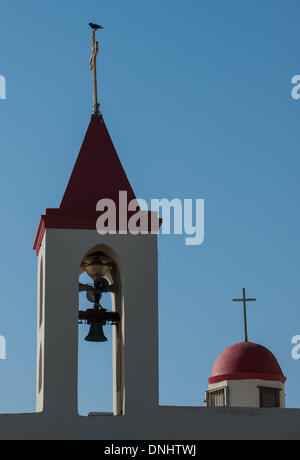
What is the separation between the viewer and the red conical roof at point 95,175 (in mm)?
17109

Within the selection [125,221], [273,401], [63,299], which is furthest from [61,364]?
[273,401]

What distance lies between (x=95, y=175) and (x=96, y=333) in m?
2.52

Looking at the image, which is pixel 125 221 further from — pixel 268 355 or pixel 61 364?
pixel 268 355

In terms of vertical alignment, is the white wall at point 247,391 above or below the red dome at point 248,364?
below

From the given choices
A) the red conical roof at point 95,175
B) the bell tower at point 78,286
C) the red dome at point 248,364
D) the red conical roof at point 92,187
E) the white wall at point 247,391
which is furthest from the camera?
the red dome at point 248,364

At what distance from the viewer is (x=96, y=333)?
17484mm

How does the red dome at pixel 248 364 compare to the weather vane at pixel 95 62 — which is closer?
the weather vane at pixel 95 62


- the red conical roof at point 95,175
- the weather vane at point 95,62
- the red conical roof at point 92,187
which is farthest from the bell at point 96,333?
the weather vane at point 95,62

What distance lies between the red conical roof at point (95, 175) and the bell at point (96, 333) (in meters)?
1.89

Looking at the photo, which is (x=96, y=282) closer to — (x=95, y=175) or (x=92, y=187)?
(x=92, y=187)

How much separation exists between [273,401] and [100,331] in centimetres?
458

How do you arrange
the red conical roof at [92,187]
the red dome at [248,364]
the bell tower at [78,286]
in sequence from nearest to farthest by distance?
the bell tower at [78,286] → the red conical roof at [92,187] → the red dome at [248,364]

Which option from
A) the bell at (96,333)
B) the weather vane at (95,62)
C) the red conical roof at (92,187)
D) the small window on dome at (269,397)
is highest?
A: the weather vane at (95,62)

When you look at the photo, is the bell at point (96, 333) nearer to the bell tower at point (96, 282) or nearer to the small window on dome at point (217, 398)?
the bell tower at point (96, 282)
